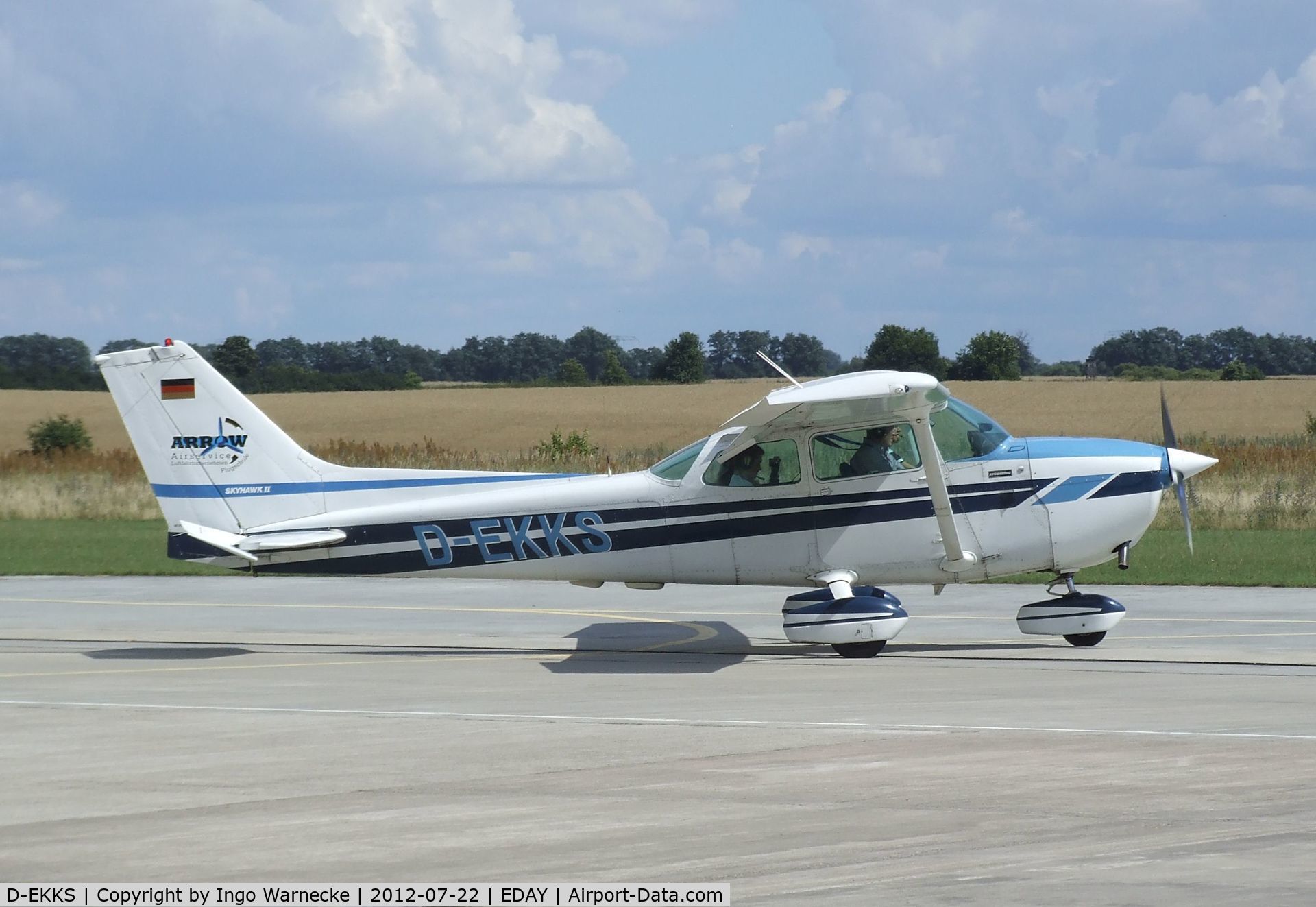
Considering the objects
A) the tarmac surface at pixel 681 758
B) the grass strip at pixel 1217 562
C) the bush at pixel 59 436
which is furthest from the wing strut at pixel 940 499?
the bush at pixel 59 436

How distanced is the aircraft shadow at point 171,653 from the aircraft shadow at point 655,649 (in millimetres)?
3201

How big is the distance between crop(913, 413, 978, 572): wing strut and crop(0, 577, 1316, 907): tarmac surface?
882mm

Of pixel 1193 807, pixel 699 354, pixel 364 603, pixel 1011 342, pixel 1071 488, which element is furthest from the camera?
pixel 699 354

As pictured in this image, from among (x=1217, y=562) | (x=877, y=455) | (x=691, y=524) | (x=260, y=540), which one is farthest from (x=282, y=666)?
(x=1217, y=562)

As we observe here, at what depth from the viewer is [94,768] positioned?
8352 millimetres

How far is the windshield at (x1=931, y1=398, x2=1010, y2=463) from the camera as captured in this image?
1308 centimetres

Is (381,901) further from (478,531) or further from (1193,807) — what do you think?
(478,531)

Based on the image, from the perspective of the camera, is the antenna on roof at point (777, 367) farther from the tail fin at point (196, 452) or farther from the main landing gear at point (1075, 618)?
the tail fin at point (196, 452)

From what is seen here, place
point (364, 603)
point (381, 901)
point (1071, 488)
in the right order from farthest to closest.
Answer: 1. point (364, 603)
2. point (1071, 488)
3. point (381, 901)

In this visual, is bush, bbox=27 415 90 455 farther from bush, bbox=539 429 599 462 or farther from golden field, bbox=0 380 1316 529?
bush, bbox=539 429 599 462

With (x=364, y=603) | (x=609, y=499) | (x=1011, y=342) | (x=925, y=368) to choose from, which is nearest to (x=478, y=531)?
(x=609, y=499)

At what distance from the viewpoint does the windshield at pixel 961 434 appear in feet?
42.9

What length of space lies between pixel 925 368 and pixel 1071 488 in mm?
41906

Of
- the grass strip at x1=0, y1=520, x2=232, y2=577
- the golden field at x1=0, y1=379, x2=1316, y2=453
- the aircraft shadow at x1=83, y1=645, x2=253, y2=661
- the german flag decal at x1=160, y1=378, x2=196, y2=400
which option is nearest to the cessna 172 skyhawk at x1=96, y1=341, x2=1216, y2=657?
the german flag decal at x1=160, y1=378, x2=196, y2=400
